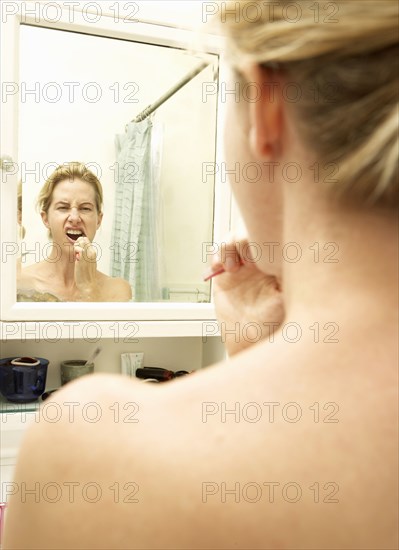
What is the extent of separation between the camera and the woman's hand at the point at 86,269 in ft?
4.80

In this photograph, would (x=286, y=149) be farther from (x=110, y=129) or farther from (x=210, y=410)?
(x=110, y=129)

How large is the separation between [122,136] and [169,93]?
0.18m

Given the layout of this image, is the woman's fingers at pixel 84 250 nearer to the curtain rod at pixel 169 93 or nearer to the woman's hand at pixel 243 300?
the curtain rod at pixel 169 93

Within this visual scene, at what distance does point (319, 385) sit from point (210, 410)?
76mm

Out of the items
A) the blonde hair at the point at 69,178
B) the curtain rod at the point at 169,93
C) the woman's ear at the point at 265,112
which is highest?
the curtain rod at the point at 169,93

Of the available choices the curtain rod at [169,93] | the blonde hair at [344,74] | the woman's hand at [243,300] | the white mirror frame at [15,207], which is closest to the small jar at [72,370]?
the white mirror frame at [15,207]

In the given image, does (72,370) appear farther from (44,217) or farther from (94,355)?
(44,217)

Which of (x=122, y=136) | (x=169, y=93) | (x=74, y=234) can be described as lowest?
(x=74, y=234)

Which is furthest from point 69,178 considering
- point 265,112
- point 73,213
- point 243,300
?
point 265,112

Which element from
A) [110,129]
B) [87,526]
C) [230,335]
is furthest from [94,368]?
[87,526]

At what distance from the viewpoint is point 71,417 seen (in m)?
0.37

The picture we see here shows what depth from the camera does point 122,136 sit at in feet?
4.82

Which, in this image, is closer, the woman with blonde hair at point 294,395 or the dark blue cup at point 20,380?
the woman with blonde hair at point 294,395

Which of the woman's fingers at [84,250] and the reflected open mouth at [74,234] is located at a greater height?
the reflected open mouth at [74,234]
